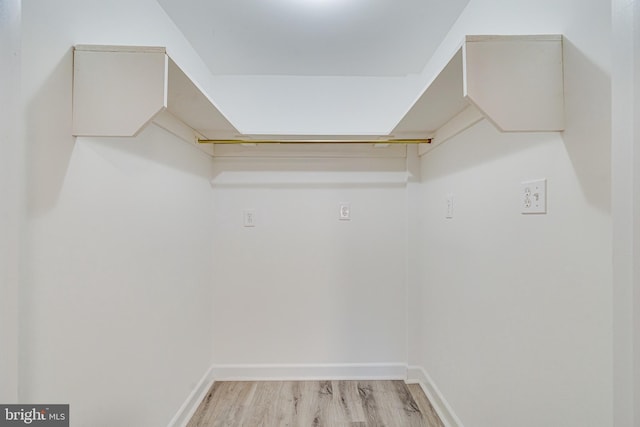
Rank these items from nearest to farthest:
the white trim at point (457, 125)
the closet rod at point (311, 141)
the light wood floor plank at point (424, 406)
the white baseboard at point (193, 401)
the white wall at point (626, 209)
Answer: the white wall at point (626, 209), the white trim at point (457, 125), the white baseboard at point (193, 401), the light wood floor plank at point (424, 406), the closet rod at point (311, 141)

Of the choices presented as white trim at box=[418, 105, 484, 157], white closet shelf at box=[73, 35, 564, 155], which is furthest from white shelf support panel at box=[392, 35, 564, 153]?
white trim at box=[418, 105, 484, 157]

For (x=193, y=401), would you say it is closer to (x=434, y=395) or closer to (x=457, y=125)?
(x=434, y=395)

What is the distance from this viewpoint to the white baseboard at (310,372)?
7.95 feet

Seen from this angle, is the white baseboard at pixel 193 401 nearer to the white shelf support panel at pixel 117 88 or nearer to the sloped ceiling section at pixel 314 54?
the white shelf support panel at pixel 117 88

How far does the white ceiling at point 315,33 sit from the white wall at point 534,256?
228mm

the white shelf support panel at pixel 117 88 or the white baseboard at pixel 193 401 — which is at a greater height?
the white shelf support panel at pixel 117 88

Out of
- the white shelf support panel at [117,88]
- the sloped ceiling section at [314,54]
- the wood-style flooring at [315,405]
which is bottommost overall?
the wood-style flooring at [315,405]

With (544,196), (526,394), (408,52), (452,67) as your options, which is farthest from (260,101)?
(526,394)

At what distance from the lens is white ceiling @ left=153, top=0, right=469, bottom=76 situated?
1690 millimetres

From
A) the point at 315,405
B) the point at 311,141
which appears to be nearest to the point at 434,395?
the point at 315,405

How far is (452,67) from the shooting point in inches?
45.1

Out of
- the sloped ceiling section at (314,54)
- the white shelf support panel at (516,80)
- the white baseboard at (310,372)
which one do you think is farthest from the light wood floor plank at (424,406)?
the sloped ceiling section at (314,54)

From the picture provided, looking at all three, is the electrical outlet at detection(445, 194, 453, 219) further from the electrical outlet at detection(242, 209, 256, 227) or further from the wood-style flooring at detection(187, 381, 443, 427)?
the electrical outlet at detection(242, 209, 256, 227)

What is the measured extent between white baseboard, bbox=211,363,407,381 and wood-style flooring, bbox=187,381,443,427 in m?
0.04
